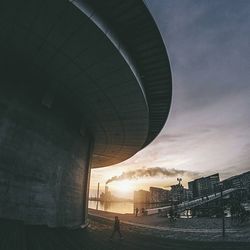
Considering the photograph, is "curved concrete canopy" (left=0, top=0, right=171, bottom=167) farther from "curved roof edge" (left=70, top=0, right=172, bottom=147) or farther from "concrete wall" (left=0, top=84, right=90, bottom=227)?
"concrete wall" (left=0, top=84, right=90, bottom=227)

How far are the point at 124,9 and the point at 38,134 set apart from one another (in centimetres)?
884

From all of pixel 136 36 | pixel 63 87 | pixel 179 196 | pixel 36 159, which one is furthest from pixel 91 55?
pixel 179 196

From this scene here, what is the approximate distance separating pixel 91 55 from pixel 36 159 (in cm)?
715

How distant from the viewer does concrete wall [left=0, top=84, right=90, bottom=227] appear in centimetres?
1199

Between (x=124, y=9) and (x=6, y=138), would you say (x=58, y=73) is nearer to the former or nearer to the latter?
(x=6, y=138)

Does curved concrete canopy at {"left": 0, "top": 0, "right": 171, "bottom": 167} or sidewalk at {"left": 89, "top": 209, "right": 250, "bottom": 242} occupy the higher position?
curved concrete canopy at {"left": 0, "top": 0, "right": 171, "bottom": 167}

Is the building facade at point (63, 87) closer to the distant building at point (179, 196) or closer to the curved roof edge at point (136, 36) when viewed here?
the curved roof edge at point (136, 36)

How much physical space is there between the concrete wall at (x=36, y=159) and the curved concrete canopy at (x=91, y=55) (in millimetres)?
1046

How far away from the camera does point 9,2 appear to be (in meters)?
8.84

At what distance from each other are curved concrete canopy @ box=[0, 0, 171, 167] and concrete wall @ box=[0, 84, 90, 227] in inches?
41.2

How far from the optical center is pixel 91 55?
440 inches

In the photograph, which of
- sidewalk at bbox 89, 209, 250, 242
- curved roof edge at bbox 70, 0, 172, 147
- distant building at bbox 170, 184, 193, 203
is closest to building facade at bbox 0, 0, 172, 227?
curved roof edge at bbox 70, 0, 172, 147

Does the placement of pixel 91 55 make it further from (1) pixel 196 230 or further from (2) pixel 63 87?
(1) pixel 196 230

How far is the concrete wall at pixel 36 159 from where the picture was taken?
1199cm
